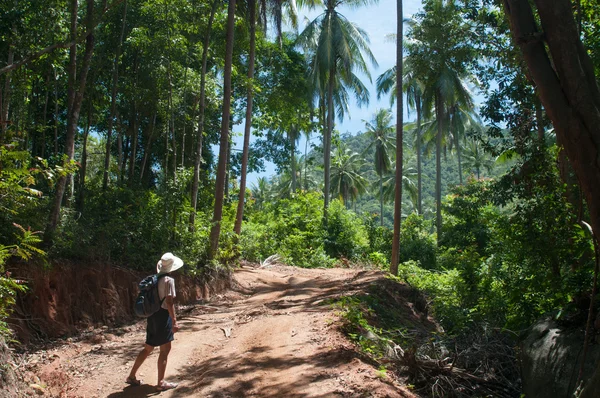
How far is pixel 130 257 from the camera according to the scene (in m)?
11.6

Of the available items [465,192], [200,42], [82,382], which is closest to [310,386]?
[82,382]

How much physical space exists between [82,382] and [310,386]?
3.26 m

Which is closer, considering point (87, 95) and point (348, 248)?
point (87, 95)

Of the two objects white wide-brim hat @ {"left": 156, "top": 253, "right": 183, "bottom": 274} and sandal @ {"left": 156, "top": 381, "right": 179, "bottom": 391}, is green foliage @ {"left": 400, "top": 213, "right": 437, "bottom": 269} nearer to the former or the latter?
white wide-brim hat @ {"left": 156, "top": 253, "right": 183, "bottom": 274}

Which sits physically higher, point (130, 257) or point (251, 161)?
point (251, 161)

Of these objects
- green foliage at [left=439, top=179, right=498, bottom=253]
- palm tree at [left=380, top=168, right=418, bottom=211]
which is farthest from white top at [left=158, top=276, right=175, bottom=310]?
palm tree at [left=380, top=168, right=418, bottom=211]

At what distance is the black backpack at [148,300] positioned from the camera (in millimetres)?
6770

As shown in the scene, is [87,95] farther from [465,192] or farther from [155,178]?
[465,192]

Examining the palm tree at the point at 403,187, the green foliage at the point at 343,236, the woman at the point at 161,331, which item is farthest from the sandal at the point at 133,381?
the palm tree at the point at 403,187

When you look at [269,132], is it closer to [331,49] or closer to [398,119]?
[331,49]

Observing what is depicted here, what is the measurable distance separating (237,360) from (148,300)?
1726 millimetres

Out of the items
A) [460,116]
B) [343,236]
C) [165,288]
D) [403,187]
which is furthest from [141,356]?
[403,187]

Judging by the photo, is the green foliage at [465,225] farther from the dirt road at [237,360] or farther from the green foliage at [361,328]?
the green foliage at [361,328]

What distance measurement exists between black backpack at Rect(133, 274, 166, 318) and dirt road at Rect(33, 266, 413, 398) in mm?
1011
